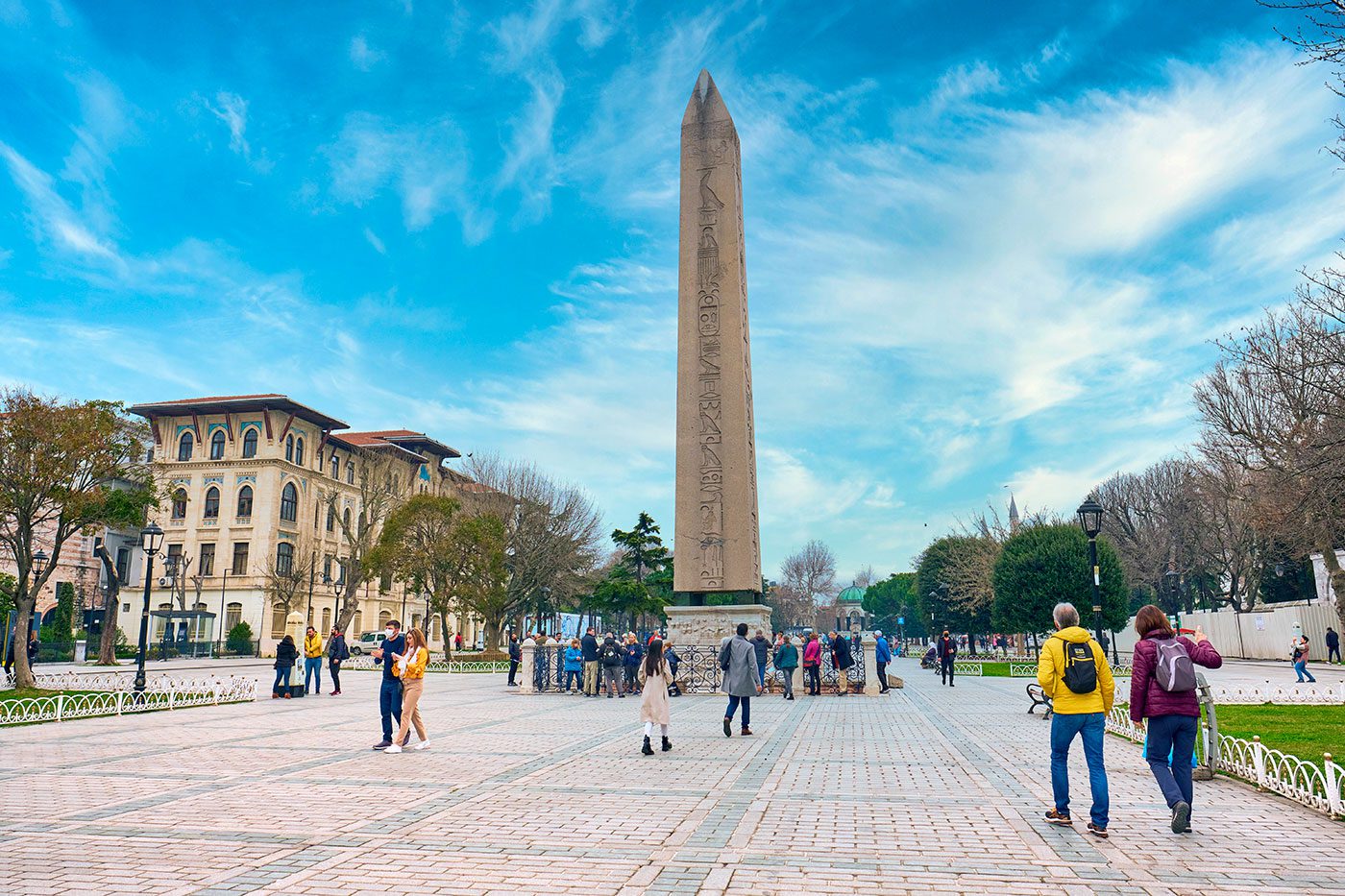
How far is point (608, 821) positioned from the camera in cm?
688

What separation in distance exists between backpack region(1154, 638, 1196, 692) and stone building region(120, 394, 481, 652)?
156ft

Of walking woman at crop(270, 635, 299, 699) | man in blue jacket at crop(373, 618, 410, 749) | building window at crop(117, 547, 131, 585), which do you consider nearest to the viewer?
man in blue jacket at crop(373, 618, 410, 749)

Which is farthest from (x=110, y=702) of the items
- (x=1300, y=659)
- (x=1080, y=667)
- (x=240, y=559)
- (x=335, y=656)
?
(x=240, y=559)

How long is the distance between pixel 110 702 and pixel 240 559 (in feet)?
131

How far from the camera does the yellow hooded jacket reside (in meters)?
6.58

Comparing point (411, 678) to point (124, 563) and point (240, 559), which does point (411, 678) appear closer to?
point (240, 559)

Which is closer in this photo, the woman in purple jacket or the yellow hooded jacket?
the woman in purple jacket

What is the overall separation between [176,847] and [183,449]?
56659 millimetres

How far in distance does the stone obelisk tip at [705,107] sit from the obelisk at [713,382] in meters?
0.03

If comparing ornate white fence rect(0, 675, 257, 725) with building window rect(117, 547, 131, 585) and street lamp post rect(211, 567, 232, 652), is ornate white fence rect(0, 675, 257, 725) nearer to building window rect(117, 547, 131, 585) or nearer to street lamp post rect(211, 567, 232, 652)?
street lamp post rect(211, 567, 232, 652)

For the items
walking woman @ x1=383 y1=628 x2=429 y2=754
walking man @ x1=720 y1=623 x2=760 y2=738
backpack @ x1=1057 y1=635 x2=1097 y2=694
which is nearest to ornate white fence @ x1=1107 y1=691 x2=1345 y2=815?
backpack @ x1=1057 y1=635 x2=1097 y2=694

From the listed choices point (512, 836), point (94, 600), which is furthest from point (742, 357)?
point (94, 600)

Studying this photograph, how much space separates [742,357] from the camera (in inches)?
859

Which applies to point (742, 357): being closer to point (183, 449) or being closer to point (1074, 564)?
point (1074, 564)
